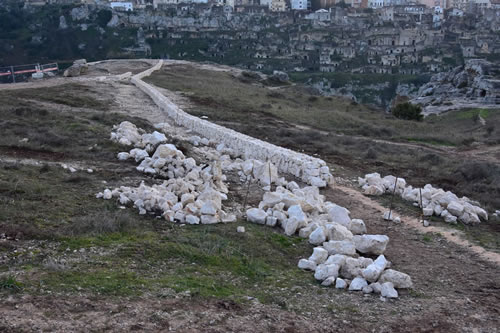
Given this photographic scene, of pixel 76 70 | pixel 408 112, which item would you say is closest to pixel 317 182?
pixel 408 112

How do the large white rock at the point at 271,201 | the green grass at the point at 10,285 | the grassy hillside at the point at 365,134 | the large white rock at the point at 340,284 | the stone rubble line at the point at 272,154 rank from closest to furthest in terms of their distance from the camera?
the green grass at the point at 10,285 → the large white rock at the point at 340,284 → the large white rock at the point at 271,201 → the stone rubble line at the point at 272,154 → the grassy hillside at the point at 365,134

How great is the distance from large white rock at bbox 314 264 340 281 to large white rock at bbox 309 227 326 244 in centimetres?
132

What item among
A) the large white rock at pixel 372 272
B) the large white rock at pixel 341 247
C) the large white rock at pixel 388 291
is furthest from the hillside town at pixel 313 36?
the large white rock at pixel 388 291

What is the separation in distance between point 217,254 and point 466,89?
49240mm

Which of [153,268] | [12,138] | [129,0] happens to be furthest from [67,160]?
[129,0]

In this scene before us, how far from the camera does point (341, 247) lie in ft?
27.1

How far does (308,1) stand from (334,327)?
460ft

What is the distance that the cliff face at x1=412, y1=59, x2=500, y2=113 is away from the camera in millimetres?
46094

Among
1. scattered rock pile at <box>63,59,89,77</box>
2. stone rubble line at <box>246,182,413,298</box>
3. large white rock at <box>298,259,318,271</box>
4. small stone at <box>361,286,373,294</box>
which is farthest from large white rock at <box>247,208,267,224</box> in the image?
scattered rock pile at <box>63,59,89,77</box>

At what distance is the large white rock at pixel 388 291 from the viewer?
720 centimetres

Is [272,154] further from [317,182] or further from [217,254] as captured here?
[217,254]

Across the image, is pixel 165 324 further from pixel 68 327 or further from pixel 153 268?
pixel 153 268

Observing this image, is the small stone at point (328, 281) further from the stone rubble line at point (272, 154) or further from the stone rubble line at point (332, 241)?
the stone rubble line at point (272, 154)

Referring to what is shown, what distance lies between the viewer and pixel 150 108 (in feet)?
84.0
